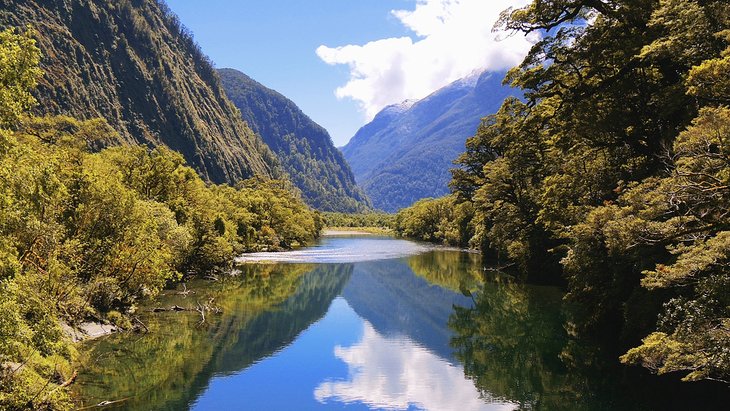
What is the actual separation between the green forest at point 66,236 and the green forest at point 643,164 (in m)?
16.8

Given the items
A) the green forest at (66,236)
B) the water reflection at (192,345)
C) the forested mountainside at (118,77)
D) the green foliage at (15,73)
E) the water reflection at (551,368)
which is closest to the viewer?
the green foliage at (15,73)

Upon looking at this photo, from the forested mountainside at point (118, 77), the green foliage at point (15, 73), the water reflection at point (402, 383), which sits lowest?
the water reflection at point (402, 383)

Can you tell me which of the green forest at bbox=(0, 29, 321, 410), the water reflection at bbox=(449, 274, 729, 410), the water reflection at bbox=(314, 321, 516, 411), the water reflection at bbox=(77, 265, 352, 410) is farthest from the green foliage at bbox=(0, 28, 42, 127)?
the water reflection at bbox=(449, 274, 729, 410)

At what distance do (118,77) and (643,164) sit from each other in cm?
17497

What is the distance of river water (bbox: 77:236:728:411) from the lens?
69.7ft

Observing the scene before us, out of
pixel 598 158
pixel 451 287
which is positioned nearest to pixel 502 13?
pixel 598 158

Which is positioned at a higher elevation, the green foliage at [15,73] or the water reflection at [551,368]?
the green foliage at [15,73]

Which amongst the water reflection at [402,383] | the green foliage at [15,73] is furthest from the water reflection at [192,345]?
the green foliage at [15,73]

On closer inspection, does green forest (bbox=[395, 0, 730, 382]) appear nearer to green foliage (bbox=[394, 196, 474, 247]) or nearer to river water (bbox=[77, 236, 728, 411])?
river water (bbox=[77, 236, 728, 411])

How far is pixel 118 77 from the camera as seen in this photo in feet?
555

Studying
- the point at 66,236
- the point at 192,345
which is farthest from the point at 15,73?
A: the point at 192,345

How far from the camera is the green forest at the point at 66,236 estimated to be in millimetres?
13820

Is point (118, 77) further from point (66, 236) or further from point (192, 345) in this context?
point (192, 345)

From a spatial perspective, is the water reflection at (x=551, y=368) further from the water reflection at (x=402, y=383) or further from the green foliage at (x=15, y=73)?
the green foliage at (x=15, y=73)
